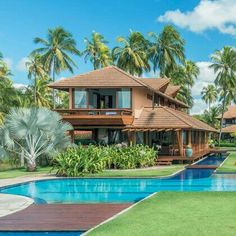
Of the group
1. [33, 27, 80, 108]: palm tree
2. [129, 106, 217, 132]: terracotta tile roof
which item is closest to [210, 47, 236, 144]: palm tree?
[33, 27, 80, 108]: palm tree

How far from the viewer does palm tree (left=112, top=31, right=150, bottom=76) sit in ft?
195

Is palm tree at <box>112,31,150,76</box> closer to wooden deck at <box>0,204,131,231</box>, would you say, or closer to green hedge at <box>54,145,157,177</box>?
green hedge at <box>54,145,157,177</box>

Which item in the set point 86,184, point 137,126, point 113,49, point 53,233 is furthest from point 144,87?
point 113,49

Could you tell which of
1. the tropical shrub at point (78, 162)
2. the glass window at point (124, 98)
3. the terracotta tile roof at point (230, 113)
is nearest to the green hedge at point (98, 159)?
the tropical shrub at point (78, 162)

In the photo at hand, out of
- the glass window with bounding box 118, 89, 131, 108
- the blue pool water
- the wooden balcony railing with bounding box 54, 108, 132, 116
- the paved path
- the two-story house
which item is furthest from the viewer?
the glass window with bounding box 118, 89, 131, 108

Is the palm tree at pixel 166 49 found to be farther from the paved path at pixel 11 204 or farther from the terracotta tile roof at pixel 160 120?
the paved path at pixel 11 204

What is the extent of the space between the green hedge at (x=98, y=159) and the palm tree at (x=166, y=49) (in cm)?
3080

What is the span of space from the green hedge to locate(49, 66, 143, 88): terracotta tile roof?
528 centimetres

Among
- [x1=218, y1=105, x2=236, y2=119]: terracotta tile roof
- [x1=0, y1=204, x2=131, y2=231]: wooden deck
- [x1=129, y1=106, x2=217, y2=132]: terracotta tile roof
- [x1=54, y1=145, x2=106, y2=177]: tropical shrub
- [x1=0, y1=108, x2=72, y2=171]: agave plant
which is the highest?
[x1=218, y1=105, x2=236, y2=119]: terracotta tile roof

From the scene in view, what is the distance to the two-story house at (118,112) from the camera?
33469mm

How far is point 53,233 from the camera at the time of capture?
10.5 m

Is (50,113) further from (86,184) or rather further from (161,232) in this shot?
(161,232)

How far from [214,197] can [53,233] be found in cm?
614

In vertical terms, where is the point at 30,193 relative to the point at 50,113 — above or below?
below
